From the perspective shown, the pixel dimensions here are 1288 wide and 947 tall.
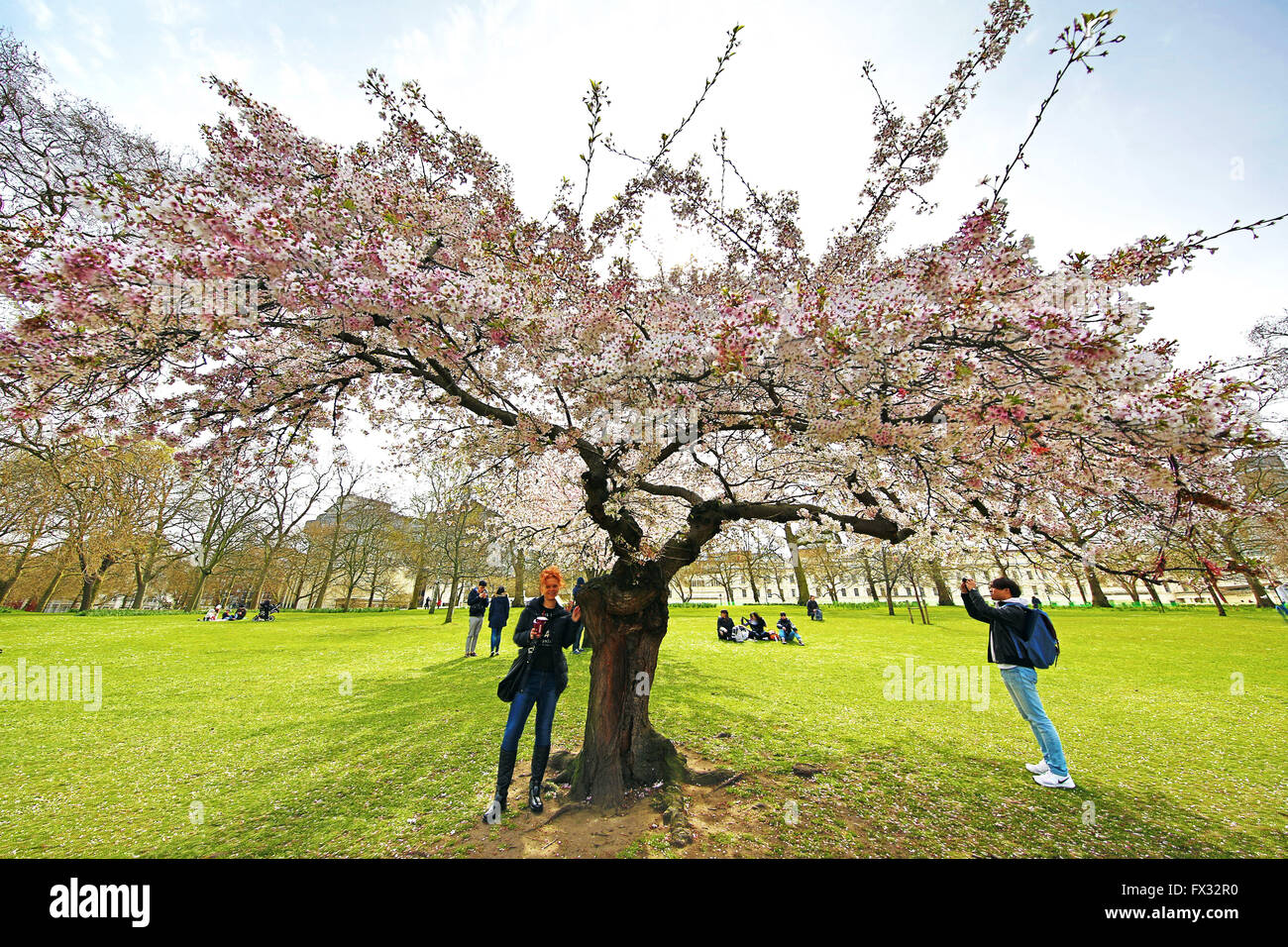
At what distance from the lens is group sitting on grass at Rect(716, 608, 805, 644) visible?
1781 cm

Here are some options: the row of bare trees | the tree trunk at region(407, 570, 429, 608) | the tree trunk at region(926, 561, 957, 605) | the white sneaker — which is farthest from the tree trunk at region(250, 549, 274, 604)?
the tree trunk at region(926, 561, 957, 605)

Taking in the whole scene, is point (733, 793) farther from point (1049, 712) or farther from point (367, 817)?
point (1049, 712)

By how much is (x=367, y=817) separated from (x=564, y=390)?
15.7 ft

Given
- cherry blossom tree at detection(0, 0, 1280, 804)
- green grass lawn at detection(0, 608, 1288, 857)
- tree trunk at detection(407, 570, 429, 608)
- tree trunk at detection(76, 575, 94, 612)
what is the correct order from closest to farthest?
cherry blossom tree at detection(0, 0, 1280, 804), green grass lawn at detection(0, 608, 1288, 857), tree trunk at detection(76, 575, 94, 612), tree trunk at detection(407, 570, 429, 608)

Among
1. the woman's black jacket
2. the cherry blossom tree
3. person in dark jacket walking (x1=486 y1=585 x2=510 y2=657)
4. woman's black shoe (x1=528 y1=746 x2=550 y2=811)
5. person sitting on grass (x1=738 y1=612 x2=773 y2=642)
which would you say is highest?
the cherry blossom tree

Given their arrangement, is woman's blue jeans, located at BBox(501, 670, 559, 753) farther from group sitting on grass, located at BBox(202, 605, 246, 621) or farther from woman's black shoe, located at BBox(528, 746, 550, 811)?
group sitting on grass, located at BBox(202, 605, 246, 621)

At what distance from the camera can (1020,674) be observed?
5555mm

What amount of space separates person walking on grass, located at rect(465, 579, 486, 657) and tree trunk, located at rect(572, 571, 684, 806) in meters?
8.47

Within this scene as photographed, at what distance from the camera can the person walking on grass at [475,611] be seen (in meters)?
13.3

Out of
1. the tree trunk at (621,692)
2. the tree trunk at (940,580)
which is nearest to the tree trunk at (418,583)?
the tree trunk at (621,692)

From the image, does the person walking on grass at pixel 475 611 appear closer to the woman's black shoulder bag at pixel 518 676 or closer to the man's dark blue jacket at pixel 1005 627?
the woman's black shoulder bag at pixel 518 676

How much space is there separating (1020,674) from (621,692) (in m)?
4.72

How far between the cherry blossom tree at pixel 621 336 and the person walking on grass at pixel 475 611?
767 centimetres

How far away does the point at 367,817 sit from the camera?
459 cm
